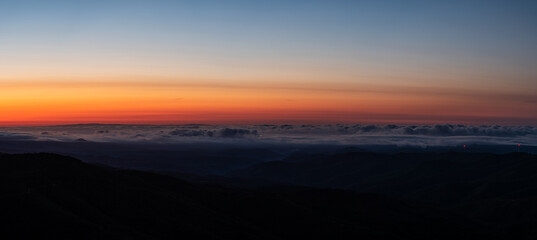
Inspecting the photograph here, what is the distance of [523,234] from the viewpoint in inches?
5851

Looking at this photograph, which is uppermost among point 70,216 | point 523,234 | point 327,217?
point 70,216

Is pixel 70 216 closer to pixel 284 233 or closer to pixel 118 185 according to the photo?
pixel 118 185

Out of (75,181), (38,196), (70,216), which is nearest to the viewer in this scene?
(70,216)

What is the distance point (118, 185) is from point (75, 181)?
9230 millimetres

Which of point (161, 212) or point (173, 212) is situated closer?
point (161, 212)

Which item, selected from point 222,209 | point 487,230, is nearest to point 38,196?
point 222,209

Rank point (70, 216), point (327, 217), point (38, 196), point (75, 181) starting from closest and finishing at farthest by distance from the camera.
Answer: point (70, 216), point (38, 196), point (75, 181), point (327, 217)

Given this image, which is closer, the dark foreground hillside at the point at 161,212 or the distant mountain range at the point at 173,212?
the dark foreground hillside at the point at 161,212

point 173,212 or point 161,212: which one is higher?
point 161,212

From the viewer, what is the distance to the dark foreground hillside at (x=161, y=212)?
76188 millimetres

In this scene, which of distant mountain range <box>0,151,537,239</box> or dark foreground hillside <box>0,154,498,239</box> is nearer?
dark foreground hillside <box>0,154,498,239</box>

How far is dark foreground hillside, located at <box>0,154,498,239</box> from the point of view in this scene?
76.2 m

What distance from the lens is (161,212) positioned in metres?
95.6

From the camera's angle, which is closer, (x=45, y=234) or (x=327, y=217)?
(x=45, y=234)
